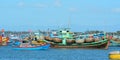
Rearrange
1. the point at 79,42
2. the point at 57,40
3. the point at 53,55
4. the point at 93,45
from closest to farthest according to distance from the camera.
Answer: the point at 53,55 < the point at 79,42 < the point at 93,45 < the point at 57,40

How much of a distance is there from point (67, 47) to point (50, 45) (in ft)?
14.3

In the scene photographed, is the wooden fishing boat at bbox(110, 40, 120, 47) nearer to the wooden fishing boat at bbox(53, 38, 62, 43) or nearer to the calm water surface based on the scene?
the wooden fishing boat at bbox(53, 38, 62, 43)

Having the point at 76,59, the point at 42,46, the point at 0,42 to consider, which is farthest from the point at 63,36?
the point at 76,59

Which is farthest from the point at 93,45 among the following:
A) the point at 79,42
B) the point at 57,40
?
the point at 57,40

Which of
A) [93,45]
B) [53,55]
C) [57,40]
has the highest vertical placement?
[57,40]

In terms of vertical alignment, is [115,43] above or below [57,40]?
below

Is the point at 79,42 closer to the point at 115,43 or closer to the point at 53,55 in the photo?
the point at 53,55

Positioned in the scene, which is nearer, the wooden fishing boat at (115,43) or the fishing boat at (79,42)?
the fishing boat at (79,42)

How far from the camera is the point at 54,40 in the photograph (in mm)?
127812

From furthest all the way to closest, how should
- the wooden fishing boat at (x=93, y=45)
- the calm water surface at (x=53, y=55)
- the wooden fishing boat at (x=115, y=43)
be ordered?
1. the wooden fishing boat at (x=115, y=43)
2. the wooden fishing boat at (x=93, y=45)
3. the calm water surface at (x=53, y=55)

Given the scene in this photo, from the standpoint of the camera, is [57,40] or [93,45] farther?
[57,40]

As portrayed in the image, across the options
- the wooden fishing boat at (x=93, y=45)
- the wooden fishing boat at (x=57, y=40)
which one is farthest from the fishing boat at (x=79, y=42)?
the wooden fishing boat at (x=57, y=40)

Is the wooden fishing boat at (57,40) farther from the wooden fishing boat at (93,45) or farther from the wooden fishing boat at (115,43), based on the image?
the wooden fishing boat at (115,43)

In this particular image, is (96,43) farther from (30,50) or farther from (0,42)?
(0,42)
